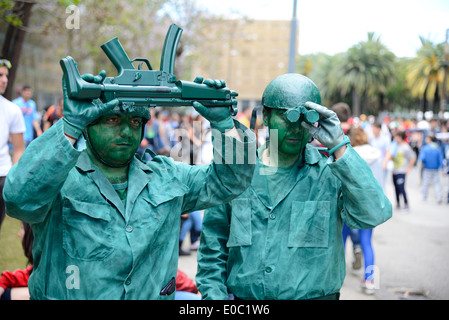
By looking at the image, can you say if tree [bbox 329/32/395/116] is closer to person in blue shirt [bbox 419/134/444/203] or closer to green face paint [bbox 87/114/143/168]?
person in blue shirt [bbox 419/134/444/203]

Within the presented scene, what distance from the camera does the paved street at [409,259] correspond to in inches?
228


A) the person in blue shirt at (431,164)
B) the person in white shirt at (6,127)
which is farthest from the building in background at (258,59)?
the person in white shirt at (6,127)

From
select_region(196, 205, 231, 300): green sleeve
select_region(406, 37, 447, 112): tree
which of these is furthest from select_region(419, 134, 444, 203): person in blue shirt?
select_region(406, 37, 447, 112): tree

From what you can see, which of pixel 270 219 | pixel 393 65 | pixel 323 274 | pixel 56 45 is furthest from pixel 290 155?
pixel 393 65

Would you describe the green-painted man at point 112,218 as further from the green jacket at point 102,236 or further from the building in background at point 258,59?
the building in background at point 258,59

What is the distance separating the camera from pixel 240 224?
2598 mm

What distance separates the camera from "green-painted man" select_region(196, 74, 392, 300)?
2.47 metres

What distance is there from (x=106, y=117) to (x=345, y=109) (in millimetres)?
4748

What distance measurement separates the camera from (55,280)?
1994 mm

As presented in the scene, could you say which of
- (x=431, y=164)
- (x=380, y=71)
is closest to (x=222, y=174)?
(x=431, y=164)

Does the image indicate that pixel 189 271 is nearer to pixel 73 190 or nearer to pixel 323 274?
pixel 323 274

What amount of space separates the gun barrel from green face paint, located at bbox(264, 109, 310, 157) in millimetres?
957

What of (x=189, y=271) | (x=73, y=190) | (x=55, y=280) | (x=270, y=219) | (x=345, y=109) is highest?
(x=345, y=109)

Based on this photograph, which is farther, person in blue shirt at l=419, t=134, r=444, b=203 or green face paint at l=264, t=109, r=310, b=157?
person in blue shirt at l=419, t=134, r=444, b=203
